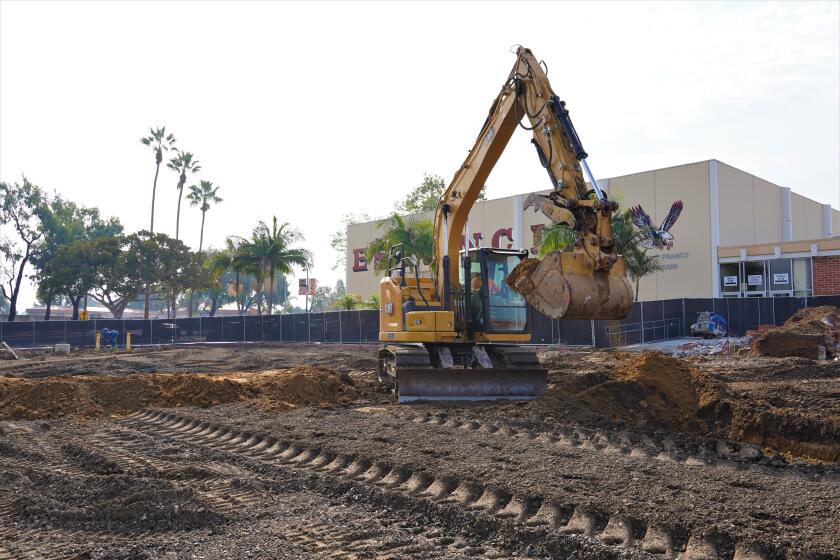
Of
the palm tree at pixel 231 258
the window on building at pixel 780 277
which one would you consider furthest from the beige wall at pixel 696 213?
the palm tree at pixel 231 258

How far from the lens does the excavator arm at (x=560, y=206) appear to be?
1030 centimetres

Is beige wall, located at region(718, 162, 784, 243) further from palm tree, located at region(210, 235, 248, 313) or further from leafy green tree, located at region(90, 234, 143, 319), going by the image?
leafy green tree, located at region(90, 234, 143, 319)

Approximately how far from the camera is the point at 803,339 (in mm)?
21094

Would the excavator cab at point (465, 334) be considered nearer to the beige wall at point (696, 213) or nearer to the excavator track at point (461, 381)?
the excavator track at point (461, 381)

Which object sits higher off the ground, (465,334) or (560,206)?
(560,206)

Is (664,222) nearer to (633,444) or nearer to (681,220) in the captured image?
(681,220)

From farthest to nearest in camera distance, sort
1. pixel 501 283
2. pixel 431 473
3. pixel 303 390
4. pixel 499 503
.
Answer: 1. pixel 303 390
2. pixel 501 283
3. pixel 431 473
4. pixel 499 503

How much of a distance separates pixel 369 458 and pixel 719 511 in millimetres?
3781

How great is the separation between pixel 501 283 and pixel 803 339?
11.6 metres

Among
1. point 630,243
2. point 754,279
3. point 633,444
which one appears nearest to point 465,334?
point 633,444

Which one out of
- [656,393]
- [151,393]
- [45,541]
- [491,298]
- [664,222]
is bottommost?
[45,541]

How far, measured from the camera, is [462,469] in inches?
295

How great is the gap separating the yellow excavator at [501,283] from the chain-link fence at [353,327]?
45.5 feet

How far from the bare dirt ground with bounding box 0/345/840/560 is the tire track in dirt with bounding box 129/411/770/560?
0.02 metres
